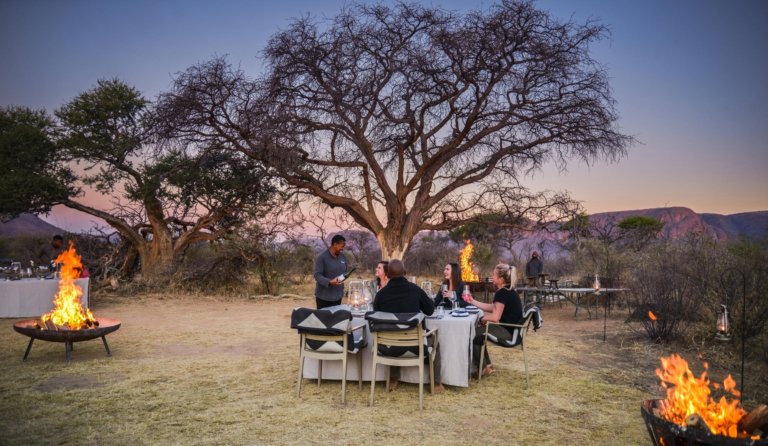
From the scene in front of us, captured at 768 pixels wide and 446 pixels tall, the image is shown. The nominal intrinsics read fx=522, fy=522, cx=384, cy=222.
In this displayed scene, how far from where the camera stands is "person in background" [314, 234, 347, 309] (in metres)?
8.23

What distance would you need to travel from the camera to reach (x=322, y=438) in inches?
187

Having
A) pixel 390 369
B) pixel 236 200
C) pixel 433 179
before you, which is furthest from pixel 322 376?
pixel 236 200

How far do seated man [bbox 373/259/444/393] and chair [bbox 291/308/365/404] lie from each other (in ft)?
1.44

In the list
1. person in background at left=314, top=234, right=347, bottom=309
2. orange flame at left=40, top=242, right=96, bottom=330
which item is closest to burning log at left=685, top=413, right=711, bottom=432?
person in background at left=314, top=234, right=347, bottom=309

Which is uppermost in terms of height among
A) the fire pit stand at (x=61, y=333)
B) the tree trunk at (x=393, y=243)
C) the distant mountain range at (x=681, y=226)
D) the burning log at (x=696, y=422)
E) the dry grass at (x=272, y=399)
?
the distant mountain range at (x=681, y=226)

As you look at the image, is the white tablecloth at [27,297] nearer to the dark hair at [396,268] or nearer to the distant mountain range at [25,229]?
the dark hair at [396,268]

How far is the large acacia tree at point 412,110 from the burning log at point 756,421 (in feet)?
44.9

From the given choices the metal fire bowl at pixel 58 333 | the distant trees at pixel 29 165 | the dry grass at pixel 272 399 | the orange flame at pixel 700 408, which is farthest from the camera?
the distant trees at pixel 29 165

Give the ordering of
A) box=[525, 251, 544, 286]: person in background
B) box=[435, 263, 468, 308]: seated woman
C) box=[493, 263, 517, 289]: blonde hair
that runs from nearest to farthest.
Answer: box=[493, 263, 517, 289]: blonde hair → box=[435, 263, 468, 308]: seated woman → box=[525, 251, 544, 286]: person in background

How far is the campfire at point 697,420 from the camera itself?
290 cm

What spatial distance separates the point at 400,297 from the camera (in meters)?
6.02

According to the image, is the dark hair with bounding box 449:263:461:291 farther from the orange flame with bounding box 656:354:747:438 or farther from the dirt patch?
the dirt patch

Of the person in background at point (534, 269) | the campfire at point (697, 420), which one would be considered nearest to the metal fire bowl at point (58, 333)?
the campfire at point (697, 420)

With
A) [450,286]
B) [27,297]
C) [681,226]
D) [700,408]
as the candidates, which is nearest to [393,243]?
[681,226]
